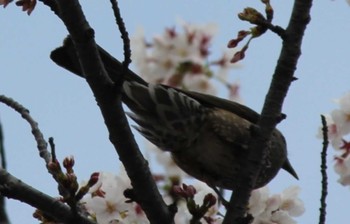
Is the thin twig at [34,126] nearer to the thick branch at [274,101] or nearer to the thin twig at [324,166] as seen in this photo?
the thick branch at [274,101]

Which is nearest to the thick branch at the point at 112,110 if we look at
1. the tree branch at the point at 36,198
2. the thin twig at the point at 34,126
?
the tree branch at the point at 36,198

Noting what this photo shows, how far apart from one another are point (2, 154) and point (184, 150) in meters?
1.11

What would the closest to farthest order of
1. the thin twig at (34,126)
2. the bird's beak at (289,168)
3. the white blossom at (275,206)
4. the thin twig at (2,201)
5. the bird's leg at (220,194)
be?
the thin twig at (2,201) → the thin twig at (34,126) → the bird's leg at (220,194) → the white blossom at (275,206) → the bird's beak at (289,168)

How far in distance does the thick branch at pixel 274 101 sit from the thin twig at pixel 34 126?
0.91 m

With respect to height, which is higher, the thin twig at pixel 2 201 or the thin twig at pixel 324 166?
the thin twig at pixel 324 166

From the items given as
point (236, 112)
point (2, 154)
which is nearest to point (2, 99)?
point (2, 154)

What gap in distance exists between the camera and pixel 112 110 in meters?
2.78

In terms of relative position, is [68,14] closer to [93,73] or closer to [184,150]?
[93,73]

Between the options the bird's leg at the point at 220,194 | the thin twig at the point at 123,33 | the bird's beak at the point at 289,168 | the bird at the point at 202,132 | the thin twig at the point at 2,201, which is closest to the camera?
the thin twig at the point at 123,33

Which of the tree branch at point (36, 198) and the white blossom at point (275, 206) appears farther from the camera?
the white blossom at point (275, 206)

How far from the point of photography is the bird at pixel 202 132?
3611 mm

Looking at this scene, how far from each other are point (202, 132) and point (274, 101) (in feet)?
3.60

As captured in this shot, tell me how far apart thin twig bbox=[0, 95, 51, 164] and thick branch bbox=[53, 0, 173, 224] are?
2.16 ft

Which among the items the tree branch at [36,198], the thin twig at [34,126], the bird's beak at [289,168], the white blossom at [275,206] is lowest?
the tree branch at [36,198]
